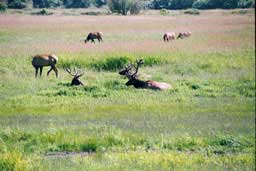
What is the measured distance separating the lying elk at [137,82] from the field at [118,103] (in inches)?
6.4

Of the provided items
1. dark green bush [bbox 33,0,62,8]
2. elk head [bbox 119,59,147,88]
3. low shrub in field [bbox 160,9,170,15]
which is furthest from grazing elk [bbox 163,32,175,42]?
dark green bush [bbox 33,0,62,8]

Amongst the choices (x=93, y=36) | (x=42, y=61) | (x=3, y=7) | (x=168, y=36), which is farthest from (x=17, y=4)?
(x=168, y=36)

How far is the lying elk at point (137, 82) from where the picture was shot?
12023 millimetres

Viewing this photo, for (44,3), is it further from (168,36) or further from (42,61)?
(168,36)

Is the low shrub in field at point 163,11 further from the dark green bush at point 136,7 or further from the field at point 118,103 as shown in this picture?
the dark green bush at point 136,7

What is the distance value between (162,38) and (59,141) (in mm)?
6531

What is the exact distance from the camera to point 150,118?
9.44 metres

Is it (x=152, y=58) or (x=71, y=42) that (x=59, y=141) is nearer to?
(x=71, y=42)

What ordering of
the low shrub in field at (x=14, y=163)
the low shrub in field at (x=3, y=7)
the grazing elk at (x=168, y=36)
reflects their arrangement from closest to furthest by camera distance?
the low shrub in field at (x=14, y=163) → the low shrub in field at (x=3, y=7) → the grazing elk at (x=168, y=36)

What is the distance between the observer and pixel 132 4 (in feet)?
42.6

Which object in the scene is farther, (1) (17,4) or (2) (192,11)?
(2) (192,11)

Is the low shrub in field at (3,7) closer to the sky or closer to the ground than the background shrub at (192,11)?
closer to the sky

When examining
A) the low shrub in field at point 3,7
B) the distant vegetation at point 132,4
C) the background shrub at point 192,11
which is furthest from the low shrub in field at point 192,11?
the low shrub in field at point 3,7

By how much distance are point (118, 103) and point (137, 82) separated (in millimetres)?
2123
